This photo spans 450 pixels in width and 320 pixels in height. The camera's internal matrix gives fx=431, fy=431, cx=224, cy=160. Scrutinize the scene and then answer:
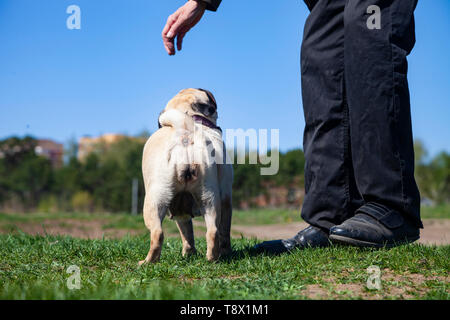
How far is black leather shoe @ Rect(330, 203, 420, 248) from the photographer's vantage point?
2.73 meters

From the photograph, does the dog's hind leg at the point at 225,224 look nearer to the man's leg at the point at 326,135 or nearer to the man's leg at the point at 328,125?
the man's leg at the point at 326,135

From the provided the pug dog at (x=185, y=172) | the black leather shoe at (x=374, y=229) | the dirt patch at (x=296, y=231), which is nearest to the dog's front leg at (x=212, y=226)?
the pug dog at (x=185, y=172)

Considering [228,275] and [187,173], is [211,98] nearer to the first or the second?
[187,173]

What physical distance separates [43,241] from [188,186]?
229cm

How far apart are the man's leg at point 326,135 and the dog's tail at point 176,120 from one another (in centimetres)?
106

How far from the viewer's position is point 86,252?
322 centimetres

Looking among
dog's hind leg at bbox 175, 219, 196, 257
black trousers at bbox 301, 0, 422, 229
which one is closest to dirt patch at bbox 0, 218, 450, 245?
dog's hind leg at bbox 175, 219, 196, 257

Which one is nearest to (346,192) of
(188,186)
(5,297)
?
(188,186)

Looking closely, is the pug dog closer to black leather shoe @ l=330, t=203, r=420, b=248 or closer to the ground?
the ground

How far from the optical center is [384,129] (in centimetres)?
278

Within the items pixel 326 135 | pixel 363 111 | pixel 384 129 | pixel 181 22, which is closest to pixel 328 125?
pixel 326 135

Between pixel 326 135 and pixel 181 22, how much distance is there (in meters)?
1.35
